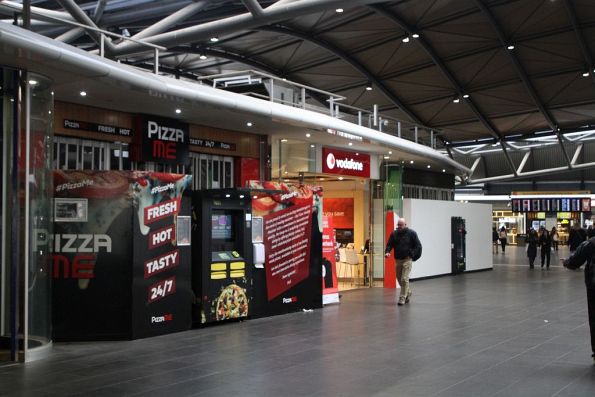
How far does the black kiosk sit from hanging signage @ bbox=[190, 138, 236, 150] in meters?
1.84

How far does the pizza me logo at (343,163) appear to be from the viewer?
14961mm

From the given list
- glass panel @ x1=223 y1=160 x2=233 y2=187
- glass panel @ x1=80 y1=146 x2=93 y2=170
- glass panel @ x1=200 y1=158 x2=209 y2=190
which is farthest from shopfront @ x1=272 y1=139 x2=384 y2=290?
glass panel @ x1=80 y1=146 x2=93 y2=170

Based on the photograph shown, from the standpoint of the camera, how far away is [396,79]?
2595 cm

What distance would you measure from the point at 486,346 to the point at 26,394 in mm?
5259

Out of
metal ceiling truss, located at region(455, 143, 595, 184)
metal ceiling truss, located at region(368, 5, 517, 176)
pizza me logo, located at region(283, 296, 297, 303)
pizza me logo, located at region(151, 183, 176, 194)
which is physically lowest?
pizza me logo, located at region(283, 296, 297, 303)

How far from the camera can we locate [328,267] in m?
13.0

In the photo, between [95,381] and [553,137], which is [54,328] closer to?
[95,381]

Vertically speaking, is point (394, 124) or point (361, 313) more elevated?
point (394, 124)

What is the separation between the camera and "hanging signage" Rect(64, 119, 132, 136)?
10.0 m

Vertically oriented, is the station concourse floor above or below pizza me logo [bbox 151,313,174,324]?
below

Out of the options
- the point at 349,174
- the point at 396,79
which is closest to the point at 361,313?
the point at 349,174

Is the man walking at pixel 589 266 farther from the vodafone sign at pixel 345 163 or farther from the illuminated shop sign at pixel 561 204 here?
the illuminated shop sign at pixel 561 204

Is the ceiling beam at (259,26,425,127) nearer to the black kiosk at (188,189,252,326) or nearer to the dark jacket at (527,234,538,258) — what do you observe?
the dark jacket at (527,234,538,258)

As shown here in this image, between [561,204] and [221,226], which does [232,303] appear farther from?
[561,204]
